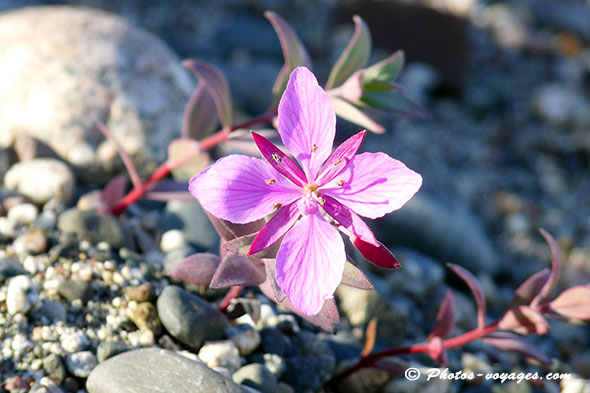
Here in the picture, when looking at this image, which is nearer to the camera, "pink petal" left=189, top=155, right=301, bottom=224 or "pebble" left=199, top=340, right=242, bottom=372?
"pink petal" left=189, top=155, right=301, bottom=224

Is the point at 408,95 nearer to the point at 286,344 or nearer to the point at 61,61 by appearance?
the point at 286,344

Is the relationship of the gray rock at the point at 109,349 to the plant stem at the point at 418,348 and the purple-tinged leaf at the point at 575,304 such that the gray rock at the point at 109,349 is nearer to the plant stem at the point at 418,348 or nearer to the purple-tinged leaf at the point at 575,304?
the plant stem at the point at 418,348

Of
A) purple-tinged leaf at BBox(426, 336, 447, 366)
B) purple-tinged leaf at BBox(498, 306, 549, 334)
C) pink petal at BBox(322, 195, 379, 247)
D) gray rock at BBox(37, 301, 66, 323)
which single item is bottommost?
gray rock at BBox(37, 301, 66, 323)

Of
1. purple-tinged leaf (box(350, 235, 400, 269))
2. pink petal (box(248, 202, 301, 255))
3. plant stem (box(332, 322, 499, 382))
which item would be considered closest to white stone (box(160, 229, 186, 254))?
plant stem (box(332, 322, 499, 382))

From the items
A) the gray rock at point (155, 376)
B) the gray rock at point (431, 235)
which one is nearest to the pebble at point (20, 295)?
the gray rock at point (155, 376)

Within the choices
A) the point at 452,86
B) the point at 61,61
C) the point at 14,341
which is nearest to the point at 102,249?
the point at 14,341

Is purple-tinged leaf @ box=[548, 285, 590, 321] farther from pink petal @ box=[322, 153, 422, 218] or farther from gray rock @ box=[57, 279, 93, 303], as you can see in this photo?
gray rock @ box=[57, 279, 93, 303]
